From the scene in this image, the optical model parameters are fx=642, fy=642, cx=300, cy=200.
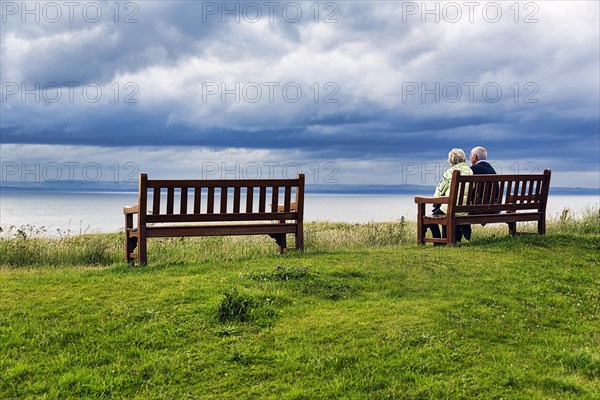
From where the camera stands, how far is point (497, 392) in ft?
18.3

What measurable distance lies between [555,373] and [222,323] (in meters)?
3.32

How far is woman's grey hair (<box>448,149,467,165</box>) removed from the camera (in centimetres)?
1310

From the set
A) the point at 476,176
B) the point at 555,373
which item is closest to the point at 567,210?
the point at 476,176

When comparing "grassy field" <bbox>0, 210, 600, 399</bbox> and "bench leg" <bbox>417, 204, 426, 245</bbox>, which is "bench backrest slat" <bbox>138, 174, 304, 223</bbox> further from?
"bench leg" <bbox>417, 204, 426, 245</bbox>

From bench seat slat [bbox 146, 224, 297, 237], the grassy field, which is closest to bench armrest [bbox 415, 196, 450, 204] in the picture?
the grassy field

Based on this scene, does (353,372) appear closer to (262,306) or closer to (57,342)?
(262,306)

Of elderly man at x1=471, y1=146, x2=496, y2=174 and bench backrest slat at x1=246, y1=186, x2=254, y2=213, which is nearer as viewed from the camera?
bench backrest slat at x1=246, y1=186, x2=254, y2=213

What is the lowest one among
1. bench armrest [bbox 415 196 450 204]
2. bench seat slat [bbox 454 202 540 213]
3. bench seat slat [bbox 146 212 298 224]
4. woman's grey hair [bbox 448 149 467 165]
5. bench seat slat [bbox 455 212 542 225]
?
bench seat slat [bbox 455 212 542 225]

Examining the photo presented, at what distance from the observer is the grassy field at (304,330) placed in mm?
5664

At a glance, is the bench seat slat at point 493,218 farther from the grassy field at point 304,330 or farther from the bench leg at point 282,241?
the bench leg at point 282,241

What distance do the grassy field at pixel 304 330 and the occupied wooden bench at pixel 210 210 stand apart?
63 centimetres

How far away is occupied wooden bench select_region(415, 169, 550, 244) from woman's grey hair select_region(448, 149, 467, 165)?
0.57 metres

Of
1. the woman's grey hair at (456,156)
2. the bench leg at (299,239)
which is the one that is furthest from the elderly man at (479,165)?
the bench leg at (299,239)

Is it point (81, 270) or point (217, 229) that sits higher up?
point (217, 229)
